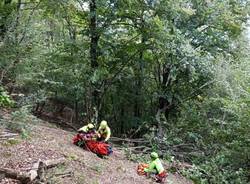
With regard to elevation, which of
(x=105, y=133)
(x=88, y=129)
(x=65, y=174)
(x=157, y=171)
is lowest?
(x=157, y=171)

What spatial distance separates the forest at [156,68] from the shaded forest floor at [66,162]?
1.70 m

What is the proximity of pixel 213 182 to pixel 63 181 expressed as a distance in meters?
6.16

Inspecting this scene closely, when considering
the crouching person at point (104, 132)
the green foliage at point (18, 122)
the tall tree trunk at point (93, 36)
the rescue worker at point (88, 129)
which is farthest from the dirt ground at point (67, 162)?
the tall tree trunk at point (93, 36)

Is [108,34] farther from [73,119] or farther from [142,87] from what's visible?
[73,119]

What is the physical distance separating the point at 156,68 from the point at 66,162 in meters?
9.03

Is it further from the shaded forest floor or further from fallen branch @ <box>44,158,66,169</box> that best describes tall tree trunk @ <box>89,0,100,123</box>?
fallen branch @ <box>44,158,66,169</box>

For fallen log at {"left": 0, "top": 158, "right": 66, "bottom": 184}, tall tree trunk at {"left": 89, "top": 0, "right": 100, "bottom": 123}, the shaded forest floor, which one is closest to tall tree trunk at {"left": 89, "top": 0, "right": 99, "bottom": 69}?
tall tree trunk at {"left": 89, "top": 0, "right": 100, "bottom": 123}

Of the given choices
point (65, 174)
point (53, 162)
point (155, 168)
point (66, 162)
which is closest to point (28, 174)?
point (65, 174)

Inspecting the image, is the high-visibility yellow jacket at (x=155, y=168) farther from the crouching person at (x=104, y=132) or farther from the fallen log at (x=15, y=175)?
the fallen log at (x=15, y=175)

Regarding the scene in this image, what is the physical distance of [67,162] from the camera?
8898 mm

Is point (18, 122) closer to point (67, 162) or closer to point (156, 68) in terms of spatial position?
point (67, 162)

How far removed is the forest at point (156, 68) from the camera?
12.3 m

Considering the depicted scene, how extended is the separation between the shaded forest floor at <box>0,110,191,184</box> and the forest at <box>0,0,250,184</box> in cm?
170

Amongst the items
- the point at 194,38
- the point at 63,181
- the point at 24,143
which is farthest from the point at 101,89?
the point at 63,181
